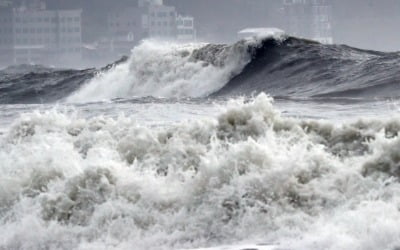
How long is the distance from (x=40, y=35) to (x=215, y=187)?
399ft

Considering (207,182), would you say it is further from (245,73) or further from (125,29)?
(125,29)

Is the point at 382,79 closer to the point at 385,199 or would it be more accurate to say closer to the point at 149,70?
the point at 149,70

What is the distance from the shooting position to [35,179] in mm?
8625

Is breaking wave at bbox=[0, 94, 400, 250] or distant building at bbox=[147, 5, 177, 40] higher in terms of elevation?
distant building at bbox=[147, 5, 177, 40]

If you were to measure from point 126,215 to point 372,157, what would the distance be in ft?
7.21

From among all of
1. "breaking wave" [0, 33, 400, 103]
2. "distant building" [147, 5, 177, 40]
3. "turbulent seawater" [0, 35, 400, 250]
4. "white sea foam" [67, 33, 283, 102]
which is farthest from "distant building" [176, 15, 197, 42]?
"turbulent seawater" [0, 35, 400, 250]

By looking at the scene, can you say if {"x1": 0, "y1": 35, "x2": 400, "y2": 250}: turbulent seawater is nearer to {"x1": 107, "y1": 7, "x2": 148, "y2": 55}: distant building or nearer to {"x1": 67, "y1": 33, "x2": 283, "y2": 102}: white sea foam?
{"x1": 67, "y1": 33, "x2": 283, "y2": 102}: white sea foam

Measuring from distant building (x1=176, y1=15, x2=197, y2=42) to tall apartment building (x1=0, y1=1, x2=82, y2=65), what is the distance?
14586 mm

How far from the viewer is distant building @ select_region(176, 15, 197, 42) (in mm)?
129875

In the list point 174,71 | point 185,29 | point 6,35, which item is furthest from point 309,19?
point 174,71

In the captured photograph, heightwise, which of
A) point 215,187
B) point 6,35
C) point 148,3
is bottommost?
point 215,187

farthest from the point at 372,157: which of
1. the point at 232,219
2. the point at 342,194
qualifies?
the point at 232,219

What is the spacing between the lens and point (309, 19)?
446ft

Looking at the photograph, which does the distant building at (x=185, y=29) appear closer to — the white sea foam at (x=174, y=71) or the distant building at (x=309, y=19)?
the distant building at (x=309, y=19)
